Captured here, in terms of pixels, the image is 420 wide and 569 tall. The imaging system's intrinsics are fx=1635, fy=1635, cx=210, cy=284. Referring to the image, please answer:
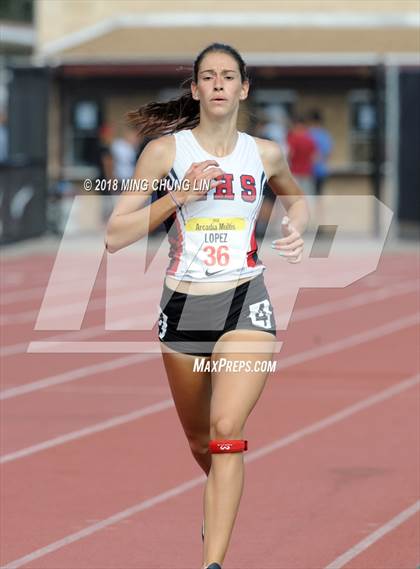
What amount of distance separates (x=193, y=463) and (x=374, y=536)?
2.01 m

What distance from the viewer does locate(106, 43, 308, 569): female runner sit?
6.01 m

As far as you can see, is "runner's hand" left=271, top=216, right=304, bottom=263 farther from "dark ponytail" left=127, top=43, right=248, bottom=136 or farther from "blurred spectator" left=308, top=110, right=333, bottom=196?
"blurred spectator" left=308, top=110, right=333, bottom=196

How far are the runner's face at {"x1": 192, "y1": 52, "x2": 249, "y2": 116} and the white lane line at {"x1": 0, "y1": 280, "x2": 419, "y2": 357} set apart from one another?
810 cm

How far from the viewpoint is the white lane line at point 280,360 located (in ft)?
39.8

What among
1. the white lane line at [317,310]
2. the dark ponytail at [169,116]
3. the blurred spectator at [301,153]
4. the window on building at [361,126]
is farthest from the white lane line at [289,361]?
the window on building at [361,126]

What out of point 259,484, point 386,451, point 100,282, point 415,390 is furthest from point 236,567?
point 100,282

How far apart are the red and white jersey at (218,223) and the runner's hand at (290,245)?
0.42 ft

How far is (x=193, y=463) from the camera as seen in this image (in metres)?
9.27

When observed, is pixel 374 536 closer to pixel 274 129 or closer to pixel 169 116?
pixel 169 116

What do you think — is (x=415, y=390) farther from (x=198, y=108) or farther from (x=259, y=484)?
(x=198, y=108)

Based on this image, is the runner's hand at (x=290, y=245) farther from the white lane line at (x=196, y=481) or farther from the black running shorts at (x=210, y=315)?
the white lane line at (x=196, y=481)

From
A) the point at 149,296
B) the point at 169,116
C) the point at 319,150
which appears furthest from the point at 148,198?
the point at 319,150

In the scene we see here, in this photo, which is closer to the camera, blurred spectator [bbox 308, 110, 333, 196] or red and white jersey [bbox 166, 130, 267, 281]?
red and white jersey [bbox 166, 130, 267, 281]

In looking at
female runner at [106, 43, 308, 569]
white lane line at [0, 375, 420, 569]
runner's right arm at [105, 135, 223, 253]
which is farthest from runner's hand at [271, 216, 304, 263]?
white lane line at [0, 375, 420, 569]
